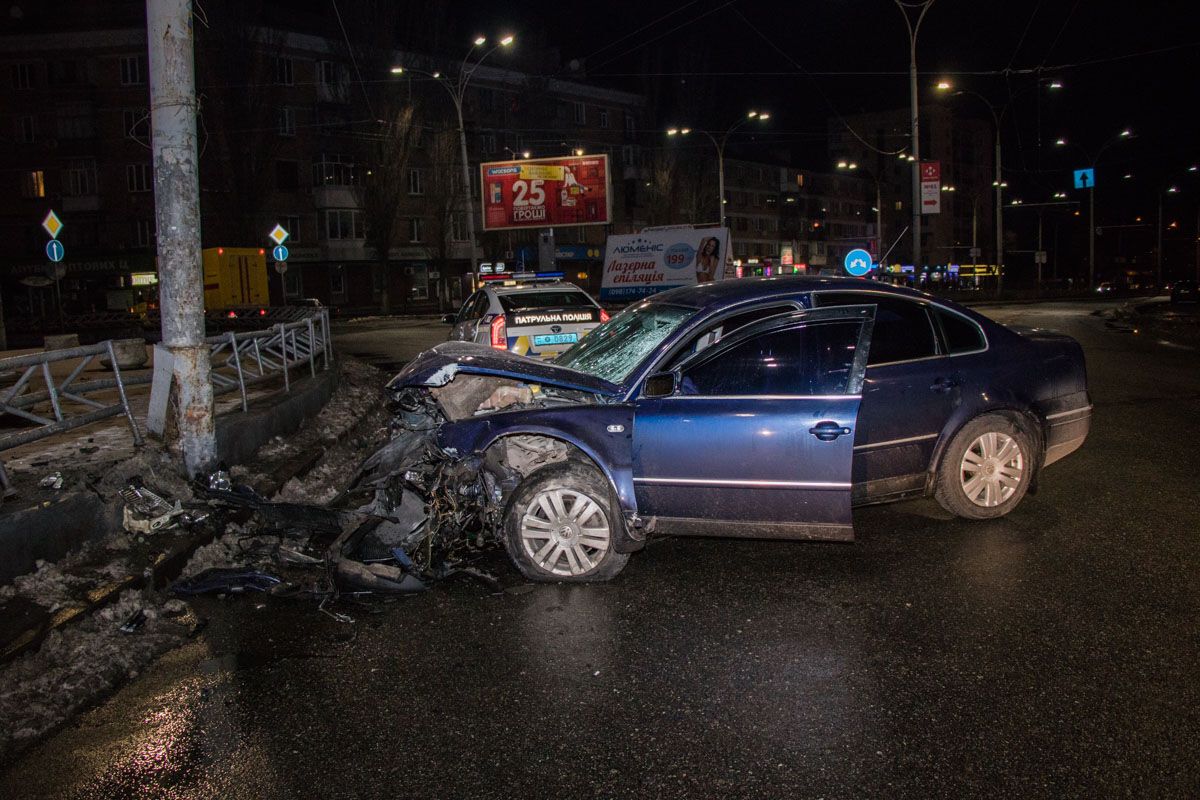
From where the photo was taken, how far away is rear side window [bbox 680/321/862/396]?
17.0 feet

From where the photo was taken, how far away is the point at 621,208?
2628 inches

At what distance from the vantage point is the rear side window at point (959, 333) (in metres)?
5.90

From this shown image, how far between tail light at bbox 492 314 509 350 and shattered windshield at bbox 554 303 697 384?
5.00 m

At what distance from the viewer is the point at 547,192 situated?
37.3 meters

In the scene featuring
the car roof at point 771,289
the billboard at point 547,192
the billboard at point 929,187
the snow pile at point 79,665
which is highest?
→ the billboard at point 547,192

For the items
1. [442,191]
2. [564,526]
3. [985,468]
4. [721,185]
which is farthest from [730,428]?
[442,191]

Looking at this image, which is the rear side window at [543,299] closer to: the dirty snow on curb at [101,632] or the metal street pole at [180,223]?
the dirty snow on curb at [101,632]

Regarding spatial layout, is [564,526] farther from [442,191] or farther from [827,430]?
[442,191]

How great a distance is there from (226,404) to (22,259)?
46.6 metres

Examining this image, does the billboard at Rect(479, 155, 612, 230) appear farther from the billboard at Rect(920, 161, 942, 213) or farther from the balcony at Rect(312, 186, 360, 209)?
the balcony at Rect(312, 186, 360, 209)

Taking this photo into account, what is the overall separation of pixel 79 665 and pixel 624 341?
11.8ft

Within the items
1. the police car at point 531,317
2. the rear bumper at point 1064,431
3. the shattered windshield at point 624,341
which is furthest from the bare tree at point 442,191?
the rear bumper at point 1064,431

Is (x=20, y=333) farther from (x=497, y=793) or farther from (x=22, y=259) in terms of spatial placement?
(x=497, y=793)

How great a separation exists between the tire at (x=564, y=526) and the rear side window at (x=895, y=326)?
192 cm
